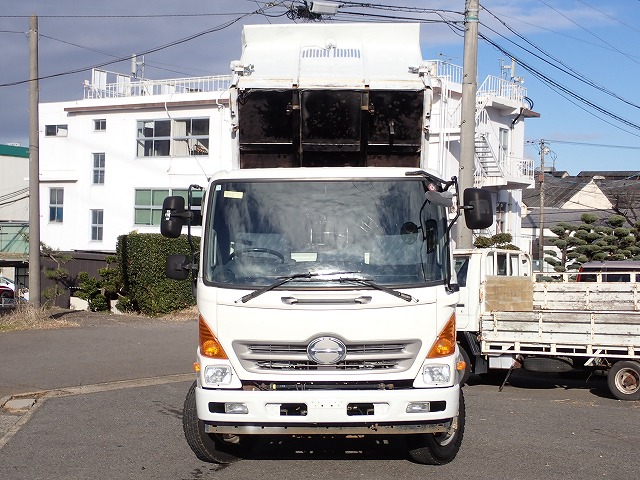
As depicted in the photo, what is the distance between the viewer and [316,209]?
7.66m

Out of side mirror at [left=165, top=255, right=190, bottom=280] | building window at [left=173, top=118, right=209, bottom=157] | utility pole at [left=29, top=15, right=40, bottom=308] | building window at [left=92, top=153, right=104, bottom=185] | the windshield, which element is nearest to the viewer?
the windshield

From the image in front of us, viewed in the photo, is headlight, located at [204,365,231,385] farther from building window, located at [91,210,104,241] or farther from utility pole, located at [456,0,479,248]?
building window, located at [91,210,104,241]

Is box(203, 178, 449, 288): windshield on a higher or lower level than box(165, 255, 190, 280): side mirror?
higher

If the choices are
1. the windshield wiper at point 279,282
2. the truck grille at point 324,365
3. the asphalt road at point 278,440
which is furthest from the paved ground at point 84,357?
the windshield wiper at point 279,282

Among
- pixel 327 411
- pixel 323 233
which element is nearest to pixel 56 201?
pixel 323 233

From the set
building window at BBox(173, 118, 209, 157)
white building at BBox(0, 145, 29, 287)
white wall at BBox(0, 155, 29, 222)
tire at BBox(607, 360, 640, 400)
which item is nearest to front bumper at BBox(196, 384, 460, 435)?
tire at BBox(607, 360, 640, 400)

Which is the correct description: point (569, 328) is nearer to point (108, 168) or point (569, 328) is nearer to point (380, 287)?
point (380, 287)

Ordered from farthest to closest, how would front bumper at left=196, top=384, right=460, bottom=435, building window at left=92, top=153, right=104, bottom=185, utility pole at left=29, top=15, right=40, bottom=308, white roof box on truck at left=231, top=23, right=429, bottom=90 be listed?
building window at left=92, top=153, right=104, bottom=185, utility pole at left=29, top=15, right=40, bottom=308, white roof box on truck at left=231, top=23, right=429, bottom=90, front bumper at left=196, top=384, right=460, bottom=435

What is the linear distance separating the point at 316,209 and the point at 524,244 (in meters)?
32.8

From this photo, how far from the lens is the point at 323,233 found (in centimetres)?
755

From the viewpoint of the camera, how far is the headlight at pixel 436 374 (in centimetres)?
718

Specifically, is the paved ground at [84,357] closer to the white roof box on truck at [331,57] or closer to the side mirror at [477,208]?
the white roof box on truck at [331,57]

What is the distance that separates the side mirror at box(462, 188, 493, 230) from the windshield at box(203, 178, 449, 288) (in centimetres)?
29

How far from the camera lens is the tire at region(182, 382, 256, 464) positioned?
7.89 metres
